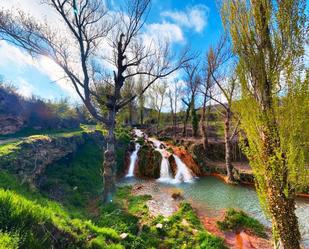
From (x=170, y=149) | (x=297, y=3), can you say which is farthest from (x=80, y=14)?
(x=170, y=149)

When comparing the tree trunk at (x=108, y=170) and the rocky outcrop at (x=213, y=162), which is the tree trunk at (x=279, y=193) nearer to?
the tree trunk at (x=108, y=170)

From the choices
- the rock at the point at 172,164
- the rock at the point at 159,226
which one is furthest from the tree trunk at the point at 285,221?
the rock at the point at 172,164

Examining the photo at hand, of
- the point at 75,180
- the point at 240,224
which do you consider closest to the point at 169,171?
the point at 75,180

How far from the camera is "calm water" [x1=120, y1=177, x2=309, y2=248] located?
9.58 meters

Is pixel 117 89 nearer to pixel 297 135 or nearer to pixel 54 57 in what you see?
pixel 54 57

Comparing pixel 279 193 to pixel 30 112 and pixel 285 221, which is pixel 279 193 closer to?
pixel 285 221

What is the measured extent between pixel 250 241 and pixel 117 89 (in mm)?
7829

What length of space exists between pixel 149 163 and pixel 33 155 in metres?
10.4

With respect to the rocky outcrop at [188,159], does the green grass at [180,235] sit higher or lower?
lower

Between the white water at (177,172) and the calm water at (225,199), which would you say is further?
the white water at (177,172)

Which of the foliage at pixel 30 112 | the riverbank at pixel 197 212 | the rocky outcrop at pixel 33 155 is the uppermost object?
the foliage at pixel 30 112

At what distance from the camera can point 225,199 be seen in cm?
1194

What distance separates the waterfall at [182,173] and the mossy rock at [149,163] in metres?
1.63

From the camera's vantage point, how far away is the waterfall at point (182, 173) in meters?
17.5
